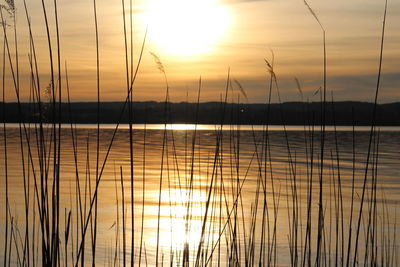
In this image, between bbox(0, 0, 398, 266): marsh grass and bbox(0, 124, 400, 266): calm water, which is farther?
bbox(0, 124, 400, 266): calm water

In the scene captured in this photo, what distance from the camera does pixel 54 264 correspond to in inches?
87.6

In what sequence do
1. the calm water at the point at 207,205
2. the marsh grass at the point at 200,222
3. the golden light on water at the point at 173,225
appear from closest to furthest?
the marsh grass at the point at 200,222, the calm water at the point at 207,205, the golden light on water at the point at 173,225

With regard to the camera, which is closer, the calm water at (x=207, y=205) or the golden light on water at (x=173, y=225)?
the calm water at (x=207, y=205)

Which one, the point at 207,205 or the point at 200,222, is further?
the point at 200,222

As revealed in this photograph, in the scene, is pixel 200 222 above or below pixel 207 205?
below

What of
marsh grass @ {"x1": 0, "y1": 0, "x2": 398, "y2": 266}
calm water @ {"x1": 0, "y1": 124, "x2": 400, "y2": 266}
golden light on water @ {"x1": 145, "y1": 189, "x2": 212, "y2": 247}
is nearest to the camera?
marsh grass @ {"x1": 0, "y1": 0, "x2": 398, "y2": 266}

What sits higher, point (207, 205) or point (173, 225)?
point (207, 205)

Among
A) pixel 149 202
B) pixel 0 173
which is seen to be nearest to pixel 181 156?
pixel 0 173

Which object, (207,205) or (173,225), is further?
(173,225)

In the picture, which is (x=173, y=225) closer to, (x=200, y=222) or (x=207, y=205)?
(x=200, y=222)

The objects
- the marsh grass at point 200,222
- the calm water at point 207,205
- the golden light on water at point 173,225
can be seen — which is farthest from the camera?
the golden light on water at point 173,225

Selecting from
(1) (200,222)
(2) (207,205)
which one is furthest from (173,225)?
(2) (207,205)

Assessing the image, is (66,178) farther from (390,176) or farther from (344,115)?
(344,115)

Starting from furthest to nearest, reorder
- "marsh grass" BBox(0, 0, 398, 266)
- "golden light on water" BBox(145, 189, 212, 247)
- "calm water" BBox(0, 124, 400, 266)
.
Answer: "golden light on water" BBox(145, 189, 212, 247), "calm water" BBox(0, 124, 400, 266), "marsh grass" BBox(0, 0, 398, 266)
